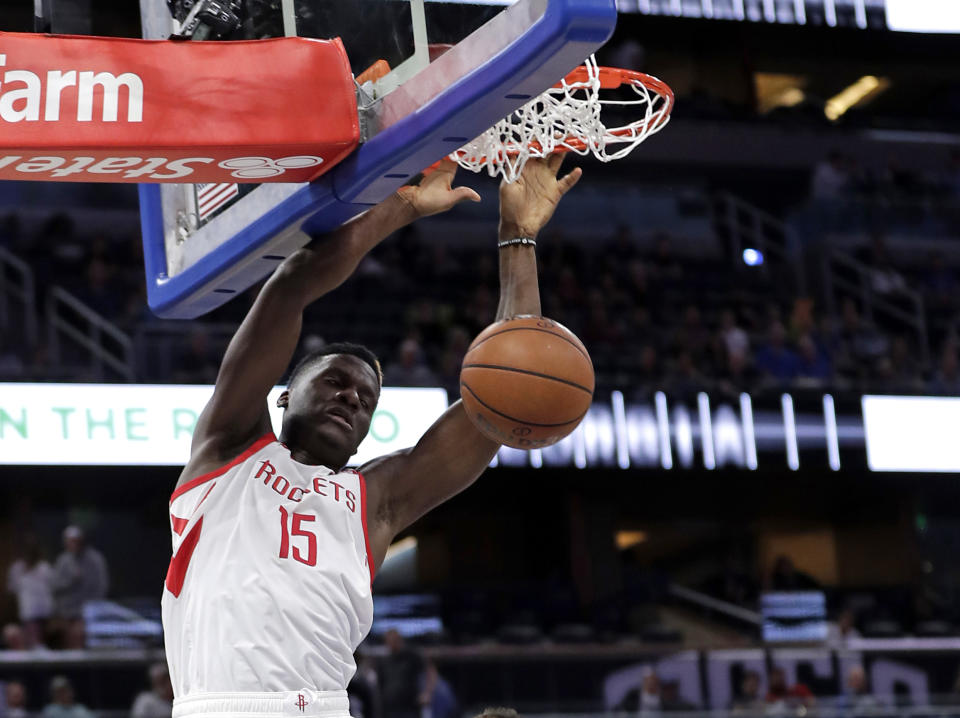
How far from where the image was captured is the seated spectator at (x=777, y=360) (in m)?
14.4

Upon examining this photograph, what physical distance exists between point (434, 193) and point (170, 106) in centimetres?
69

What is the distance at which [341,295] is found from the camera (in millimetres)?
14039

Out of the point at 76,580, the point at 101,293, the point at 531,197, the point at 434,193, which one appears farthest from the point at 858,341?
the point at 434,193

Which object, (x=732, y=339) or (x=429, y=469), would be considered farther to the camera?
(x=732, y=339)

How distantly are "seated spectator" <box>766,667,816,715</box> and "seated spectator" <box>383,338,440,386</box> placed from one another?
150 inches

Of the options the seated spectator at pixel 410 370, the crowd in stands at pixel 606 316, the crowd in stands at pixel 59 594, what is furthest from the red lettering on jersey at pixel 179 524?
the seated spectator at pixel 410 370

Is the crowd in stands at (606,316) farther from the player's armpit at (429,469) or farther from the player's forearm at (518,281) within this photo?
the player's forearm at (518,281)

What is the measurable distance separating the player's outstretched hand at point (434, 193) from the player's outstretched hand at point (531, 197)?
0.10 meters

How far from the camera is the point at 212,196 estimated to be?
3.70 m

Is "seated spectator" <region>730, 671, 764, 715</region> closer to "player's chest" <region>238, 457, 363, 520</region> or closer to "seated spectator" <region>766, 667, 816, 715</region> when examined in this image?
"seated spectator" <region>766, 667, 816, 715</region>

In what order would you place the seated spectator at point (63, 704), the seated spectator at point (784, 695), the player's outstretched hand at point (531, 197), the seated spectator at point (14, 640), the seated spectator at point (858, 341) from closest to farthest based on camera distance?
1. the player's outstretched hand at point (531, 197)
2. the seated spectator at point (63, 704)
3. the seated spectator at point (784, 695)
4. the seated spectator at point (14, 640)
5. the seated spectator at point (858, 341)

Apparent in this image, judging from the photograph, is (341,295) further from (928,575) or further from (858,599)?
(928,575)

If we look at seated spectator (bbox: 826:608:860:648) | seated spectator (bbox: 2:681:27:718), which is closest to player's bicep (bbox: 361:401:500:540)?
seated spectator (bbox: 2:681:27:718)

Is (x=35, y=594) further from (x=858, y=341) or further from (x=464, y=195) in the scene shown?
(x=464, y=195)
